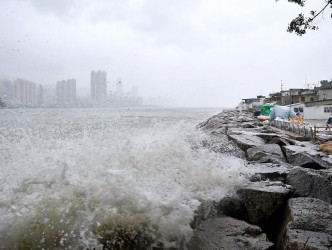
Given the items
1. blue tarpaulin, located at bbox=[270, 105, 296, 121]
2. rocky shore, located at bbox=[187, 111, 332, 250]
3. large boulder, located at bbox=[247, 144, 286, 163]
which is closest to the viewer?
rocky shore, located at bbox=[187, 111, 332, 250]

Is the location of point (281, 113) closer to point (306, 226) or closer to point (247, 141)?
point (247, 141)

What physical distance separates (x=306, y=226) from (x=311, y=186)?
1.57m

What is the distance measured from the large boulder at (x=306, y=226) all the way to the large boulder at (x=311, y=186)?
0.63m

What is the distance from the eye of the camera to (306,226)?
3.34 metres

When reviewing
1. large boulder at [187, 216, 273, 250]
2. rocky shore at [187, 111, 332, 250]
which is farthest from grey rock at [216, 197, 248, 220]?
large boulder at [187, 216, 273, 250]

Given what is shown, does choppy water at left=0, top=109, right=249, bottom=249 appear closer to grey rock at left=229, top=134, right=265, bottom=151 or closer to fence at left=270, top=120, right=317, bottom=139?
grey rock at left=229, top=134, right=265, bottom=151

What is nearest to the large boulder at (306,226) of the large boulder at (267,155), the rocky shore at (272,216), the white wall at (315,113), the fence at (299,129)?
the rocky shore at (272,216)

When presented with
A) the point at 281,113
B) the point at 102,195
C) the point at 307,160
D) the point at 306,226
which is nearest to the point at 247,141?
the point at 307,160

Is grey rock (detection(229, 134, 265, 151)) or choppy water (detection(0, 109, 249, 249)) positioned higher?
grey rock (detection(229, 134, 265, 151))

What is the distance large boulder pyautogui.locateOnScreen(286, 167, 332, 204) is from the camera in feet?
14.8

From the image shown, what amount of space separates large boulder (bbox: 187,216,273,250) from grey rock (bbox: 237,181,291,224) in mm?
582

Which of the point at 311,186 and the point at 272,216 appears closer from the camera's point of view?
the point at 272,216

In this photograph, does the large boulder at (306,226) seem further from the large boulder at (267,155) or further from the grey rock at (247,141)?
the grey rock at (247,141)

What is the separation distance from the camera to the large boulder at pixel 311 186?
4504 millimetres
